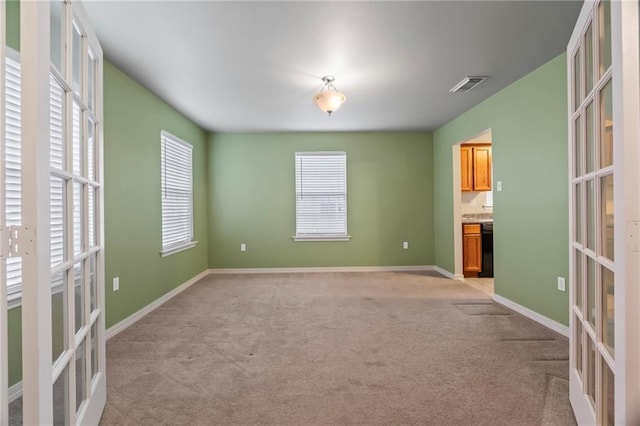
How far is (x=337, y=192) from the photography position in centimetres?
621

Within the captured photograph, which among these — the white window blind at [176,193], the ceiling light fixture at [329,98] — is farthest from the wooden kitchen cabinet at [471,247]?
the white window blind at [176,193]

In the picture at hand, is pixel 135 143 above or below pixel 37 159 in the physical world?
above

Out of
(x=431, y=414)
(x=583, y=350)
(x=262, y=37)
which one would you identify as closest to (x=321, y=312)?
(x=431, y=414)

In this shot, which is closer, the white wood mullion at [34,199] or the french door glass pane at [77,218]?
the white wood mullion at [34,199]

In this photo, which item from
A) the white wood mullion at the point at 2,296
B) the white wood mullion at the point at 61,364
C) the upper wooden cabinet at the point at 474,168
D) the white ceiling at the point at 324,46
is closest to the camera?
the white wood mullion at the point at 2,296

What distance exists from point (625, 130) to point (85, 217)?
215 centimetres

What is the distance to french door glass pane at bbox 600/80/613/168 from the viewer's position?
1.30 meters

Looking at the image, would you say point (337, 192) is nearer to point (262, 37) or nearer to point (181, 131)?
point (181, 131)

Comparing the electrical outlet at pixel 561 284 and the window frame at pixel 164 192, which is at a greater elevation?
the window frame at pixel 164 192

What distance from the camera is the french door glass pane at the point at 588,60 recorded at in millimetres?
1533

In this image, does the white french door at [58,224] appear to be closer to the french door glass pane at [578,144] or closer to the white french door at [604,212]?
the white french door at [604,212]

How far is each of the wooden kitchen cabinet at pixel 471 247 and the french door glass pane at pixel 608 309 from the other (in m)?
4.30

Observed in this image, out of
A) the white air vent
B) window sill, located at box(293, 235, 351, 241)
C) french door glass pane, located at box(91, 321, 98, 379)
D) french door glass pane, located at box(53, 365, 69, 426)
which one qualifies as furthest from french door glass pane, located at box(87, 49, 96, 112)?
Answer: window sill, located at box(293, 235, 351, 241)

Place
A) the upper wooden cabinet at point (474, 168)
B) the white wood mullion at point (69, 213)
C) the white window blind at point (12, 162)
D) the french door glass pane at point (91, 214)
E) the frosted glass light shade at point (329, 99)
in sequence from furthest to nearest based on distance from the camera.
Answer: the upper wooden cabinet at point (474, 168), the frosted glass light shade at point (329, 99), the white window blind at point (12, 162), the french door glass pane at point (91, 214), the white wood mullion at point (69, 213)
